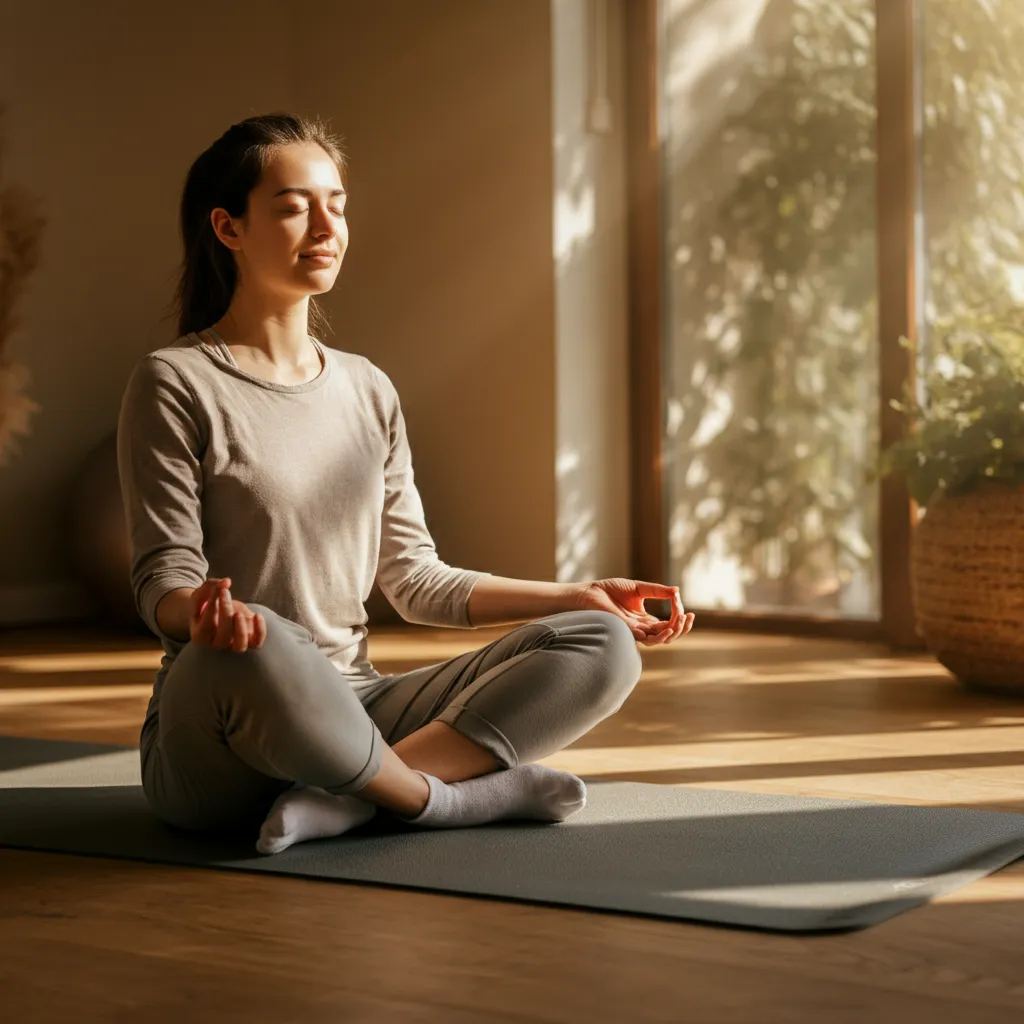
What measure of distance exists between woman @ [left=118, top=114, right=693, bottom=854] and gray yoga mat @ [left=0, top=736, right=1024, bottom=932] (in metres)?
0.05

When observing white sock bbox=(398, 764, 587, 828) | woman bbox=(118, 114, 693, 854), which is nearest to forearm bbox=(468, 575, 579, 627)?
woman bbox=(118, 114, 693, 854)

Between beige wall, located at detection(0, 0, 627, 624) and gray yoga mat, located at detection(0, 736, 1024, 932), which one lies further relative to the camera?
beige wall, located at detection(0, 0, 627, 624)

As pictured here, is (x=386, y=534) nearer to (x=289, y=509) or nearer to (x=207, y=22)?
(x=289, y=509)

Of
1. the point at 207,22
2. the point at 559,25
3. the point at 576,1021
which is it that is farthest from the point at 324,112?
the point at 576,1021

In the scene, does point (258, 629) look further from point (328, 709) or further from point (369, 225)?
point (369, 225)

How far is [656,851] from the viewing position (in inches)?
74.4

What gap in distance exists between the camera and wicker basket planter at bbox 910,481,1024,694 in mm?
3184

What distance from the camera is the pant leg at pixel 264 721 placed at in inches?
68.6

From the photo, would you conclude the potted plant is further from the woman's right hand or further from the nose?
the woman's right hand

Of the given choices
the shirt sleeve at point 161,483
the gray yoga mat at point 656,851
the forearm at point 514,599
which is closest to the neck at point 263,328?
the shirt sleeve at point 161,483

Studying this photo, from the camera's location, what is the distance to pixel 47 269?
4.68 m

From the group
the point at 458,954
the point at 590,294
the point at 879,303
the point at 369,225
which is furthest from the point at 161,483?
the point at 369,225

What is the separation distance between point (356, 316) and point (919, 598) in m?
2.15

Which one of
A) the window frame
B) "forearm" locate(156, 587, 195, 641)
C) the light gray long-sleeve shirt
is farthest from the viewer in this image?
the window frame
